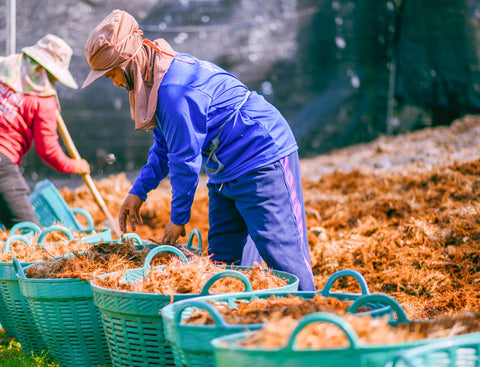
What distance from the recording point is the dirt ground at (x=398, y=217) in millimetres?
3316

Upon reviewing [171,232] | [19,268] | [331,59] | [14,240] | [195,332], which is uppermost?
[331,59]

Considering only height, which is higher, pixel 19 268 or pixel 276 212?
pixel 276 212

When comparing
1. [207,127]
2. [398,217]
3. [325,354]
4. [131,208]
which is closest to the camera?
[325,354]

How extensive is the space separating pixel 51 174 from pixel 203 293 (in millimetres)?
5335

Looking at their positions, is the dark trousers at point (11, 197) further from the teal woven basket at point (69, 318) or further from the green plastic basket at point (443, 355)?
the green plastic basket at point (443, 355)

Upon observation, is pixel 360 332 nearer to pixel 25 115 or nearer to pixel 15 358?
pixel 15 358

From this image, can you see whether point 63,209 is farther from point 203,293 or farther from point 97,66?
point 203,293

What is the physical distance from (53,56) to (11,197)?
106cm

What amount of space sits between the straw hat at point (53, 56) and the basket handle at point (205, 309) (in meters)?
2.67

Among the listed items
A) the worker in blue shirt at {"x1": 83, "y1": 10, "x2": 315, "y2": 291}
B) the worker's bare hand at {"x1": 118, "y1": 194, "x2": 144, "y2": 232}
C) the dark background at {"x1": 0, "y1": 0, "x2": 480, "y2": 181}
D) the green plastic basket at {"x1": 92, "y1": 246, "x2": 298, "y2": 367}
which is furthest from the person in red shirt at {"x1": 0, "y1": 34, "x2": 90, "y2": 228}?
the dark background at {"x1": 0, "y1": 0, "x2": 480, "y2": 181}

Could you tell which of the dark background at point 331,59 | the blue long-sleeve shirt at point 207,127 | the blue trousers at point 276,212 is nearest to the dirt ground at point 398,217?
the dark background at point 331,59

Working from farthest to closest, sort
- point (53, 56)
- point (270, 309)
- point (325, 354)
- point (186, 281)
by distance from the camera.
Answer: point (53, 56) < point (186, 281) < point (270, 309) < point (325, 354)

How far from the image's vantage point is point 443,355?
50.4 inches

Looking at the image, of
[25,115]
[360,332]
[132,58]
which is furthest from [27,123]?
[360,332]
